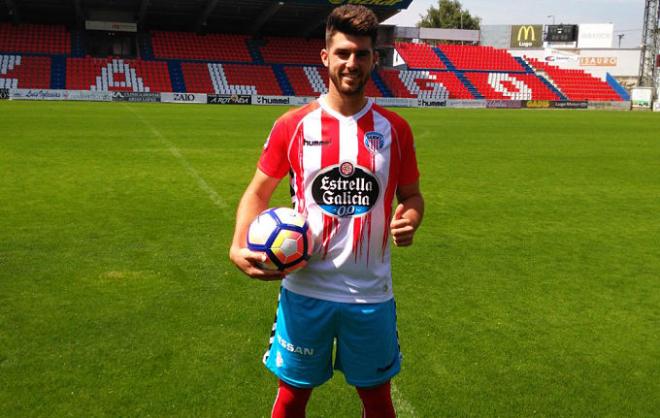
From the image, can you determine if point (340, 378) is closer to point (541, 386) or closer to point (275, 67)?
point (541, 386)

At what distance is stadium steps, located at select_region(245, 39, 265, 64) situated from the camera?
129 ft

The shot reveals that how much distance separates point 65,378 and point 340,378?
151cm

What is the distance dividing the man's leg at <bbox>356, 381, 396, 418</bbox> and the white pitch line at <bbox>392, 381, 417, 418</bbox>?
679 millimetres

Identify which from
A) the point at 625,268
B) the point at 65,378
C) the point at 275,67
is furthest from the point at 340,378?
the point at 275,67

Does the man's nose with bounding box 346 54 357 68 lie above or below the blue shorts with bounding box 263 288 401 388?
above

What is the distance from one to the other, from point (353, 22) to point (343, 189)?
0.60 meters

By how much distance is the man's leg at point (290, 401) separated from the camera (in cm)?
234

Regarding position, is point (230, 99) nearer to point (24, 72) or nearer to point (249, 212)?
point (24, 72)

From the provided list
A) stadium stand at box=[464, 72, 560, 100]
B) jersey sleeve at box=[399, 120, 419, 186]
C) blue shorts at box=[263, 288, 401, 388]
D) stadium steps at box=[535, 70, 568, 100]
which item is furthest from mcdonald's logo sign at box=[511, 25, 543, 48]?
blue shorts at box=[263, 288, 401, 388]

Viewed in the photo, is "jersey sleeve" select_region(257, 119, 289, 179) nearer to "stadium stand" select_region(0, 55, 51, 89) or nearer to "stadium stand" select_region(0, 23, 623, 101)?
"stadium stand" select_region(0, 55, 51, 89)

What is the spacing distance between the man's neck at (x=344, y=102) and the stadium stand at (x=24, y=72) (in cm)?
3303

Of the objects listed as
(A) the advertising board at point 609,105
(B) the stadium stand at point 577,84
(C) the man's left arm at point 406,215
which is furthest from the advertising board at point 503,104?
(C) the man's left arm at point 406,215

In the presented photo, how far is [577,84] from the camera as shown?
46.6 m

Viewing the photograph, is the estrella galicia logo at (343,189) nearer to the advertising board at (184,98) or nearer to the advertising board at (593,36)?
the advertising board at (184,98)
